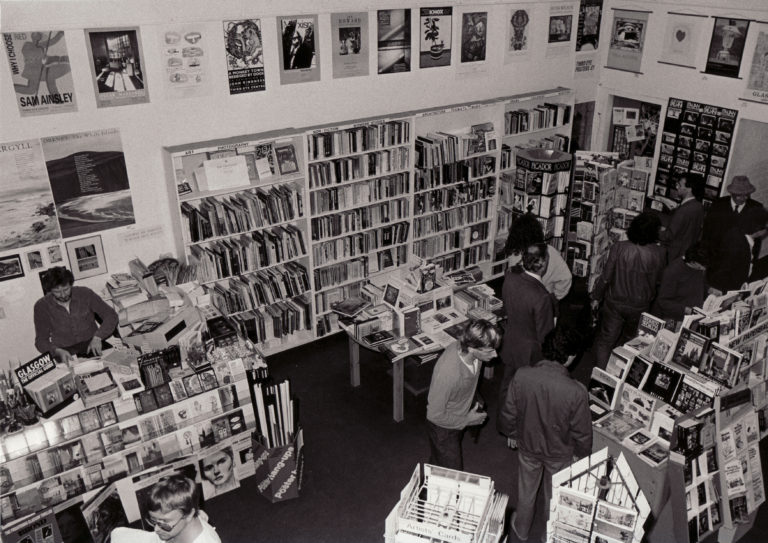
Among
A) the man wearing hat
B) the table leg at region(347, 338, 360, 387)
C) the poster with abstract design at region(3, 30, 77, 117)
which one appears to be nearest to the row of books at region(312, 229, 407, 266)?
the table leg at region(347, 338, 360, 387)

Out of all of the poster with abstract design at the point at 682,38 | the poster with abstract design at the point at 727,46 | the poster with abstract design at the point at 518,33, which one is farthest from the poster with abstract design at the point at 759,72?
the poster with abstract design at the point at 518,33

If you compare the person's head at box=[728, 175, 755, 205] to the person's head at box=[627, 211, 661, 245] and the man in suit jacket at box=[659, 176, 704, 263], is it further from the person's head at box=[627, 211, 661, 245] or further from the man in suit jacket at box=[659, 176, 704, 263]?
the person's head at box=[627, 211, 661, 245]

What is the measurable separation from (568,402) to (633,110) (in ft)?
23.2

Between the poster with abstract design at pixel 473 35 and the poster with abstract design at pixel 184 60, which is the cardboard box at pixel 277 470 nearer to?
the poster with abstract design at pixel 184 60

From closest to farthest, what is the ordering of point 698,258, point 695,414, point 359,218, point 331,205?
point 695,414 < point 698,258 < point 331,205 < point 359,218

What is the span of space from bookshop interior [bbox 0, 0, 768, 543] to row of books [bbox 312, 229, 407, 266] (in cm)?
4

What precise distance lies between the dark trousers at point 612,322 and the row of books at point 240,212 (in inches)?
135

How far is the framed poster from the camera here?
6074 millimetres

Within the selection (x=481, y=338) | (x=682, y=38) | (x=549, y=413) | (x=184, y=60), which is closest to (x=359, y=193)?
(x=184, y=60)

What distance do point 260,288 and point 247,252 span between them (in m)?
0.45

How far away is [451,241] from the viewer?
8.72 m

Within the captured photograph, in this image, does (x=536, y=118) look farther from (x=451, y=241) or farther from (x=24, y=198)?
(x=24, y=198)

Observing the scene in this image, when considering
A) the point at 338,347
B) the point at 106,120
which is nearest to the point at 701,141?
the point at 338,347

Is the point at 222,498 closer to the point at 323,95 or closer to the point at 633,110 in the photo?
the point at 323,95
